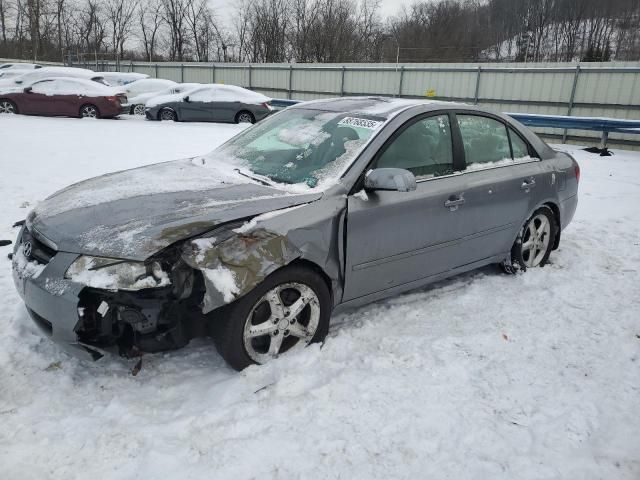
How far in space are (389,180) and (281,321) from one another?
1.08 meters

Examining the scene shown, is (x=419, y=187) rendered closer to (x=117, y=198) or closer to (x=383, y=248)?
(x=383, y=248)

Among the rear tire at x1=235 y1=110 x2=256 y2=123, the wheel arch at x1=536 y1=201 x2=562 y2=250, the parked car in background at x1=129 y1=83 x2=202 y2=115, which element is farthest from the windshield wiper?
the parked car in background at x1=129 y1=83 x2=202 y2=115

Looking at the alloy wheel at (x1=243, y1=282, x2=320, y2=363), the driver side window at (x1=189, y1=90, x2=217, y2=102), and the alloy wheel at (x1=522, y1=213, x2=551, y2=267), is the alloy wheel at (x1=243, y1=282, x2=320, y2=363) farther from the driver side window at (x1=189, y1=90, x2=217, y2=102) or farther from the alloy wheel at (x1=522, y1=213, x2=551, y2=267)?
the driver side window at (x1=189, y1=90, x2=217, y2=102)

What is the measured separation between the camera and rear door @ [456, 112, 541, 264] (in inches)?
153

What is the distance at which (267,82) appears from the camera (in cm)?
2472

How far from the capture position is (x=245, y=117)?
16375 mm

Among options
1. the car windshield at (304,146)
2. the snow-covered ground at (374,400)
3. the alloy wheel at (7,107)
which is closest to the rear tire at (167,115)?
the alloy wheel at (7,107)

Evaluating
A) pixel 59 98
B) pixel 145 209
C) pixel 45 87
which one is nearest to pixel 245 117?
pixel 59 98

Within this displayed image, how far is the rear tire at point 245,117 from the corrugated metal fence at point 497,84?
6.48m

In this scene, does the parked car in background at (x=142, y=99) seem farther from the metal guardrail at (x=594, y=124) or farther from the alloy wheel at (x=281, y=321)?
the alloy wheel at (x=281, y=321)

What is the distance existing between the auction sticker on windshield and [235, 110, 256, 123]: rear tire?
43.3 feet

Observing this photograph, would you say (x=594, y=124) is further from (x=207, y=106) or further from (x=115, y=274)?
(x=115, y=274)

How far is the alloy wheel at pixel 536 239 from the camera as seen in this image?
180 inches

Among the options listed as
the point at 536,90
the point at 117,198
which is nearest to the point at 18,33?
the point at 536,90
